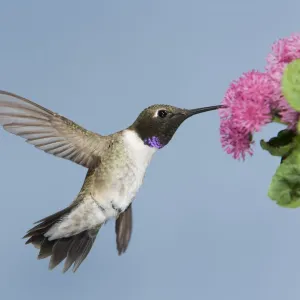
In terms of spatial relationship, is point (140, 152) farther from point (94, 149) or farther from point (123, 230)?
point (123, 230)

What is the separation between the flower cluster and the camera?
2.66m

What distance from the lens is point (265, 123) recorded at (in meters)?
2.71

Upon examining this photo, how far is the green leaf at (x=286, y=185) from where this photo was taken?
2732 mm

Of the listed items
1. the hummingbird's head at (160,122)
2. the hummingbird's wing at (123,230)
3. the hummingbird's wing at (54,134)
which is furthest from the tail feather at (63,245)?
the hummingbird's head at (160,122)

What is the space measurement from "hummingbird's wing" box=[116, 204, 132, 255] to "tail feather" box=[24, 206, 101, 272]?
0.33 m

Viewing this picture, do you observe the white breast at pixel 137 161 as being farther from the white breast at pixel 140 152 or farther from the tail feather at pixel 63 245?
the tail feather at pixel 63 245

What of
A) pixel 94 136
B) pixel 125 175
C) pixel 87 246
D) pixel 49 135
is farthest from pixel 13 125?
pixel 87 246

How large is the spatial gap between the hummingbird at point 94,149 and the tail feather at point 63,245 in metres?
0.02

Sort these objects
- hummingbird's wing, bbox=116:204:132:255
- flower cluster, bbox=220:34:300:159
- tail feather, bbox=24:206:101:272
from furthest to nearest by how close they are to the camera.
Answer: hummingbird's wing, bbox=116:204:132:255 < tail feather, bbox=24:206:101:272 < flower cluster, bbox=220:34:300:159

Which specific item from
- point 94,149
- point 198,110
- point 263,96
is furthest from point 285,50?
point 94,149

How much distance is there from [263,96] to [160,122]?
1372 millimetres

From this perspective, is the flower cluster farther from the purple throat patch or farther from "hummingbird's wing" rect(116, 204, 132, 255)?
"hummingbird's wing" rect(116, 204, 132, 255)

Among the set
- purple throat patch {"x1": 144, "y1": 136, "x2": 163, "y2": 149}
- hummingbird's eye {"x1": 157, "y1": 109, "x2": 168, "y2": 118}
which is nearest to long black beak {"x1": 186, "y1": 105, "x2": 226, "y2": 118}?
hummingbird's eye {"x1": 157, "y1": 109, "x2": 168, "y2": 118}

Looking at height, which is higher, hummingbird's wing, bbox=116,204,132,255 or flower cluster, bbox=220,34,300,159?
flower cluster, bbox=220,34,300,159
